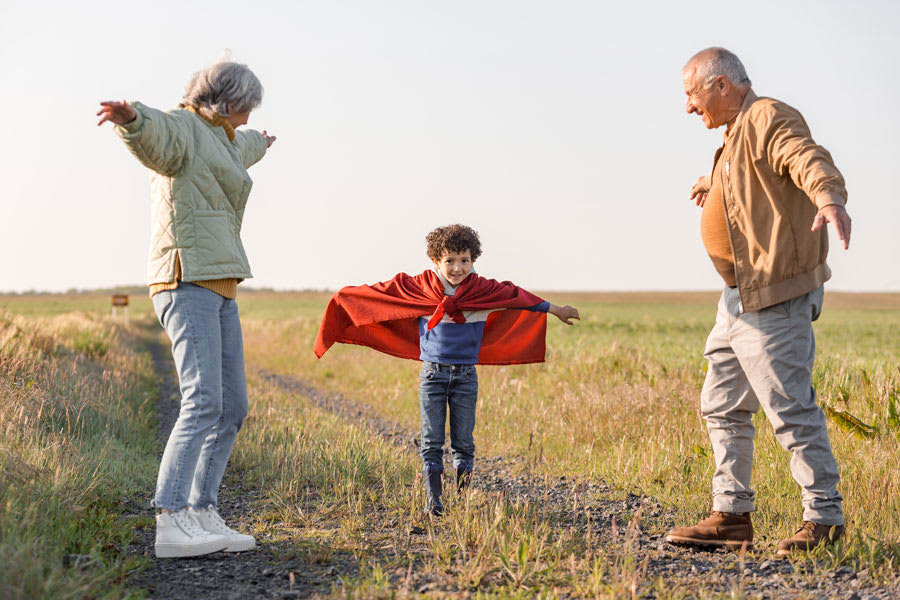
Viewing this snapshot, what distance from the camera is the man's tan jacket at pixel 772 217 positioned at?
4.07 m

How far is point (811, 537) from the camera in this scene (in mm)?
4145

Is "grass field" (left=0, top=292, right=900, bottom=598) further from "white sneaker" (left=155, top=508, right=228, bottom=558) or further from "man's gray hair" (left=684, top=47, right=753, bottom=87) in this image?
"man's gray hair" (left=684, top=47, right=753, bottom=87)

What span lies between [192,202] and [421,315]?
1.92 m

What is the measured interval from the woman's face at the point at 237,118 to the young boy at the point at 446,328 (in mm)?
1569

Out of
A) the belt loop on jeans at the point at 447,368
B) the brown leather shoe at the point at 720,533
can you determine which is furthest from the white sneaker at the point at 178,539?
the brown leather shoe at the point at 720,533

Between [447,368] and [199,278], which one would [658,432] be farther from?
[199,278]

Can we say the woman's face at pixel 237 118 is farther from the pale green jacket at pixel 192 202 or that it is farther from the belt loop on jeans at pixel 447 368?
the belt loop on jeans at pixel 447 368

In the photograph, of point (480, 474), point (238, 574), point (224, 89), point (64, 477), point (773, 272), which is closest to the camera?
point (238, 574)

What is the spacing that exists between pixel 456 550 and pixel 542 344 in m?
2.19

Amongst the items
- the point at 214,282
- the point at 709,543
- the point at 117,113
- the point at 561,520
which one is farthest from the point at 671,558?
the point at 117,113

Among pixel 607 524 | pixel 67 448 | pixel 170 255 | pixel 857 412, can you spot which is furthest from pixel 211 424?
pixel 857 412

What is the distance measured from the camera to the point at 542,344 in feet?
19.6

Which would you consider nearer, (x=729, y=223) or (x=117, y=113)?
(x=117, y=113)

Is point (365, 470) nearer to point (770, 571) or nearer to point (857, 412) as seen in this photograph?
point (770, 571)
